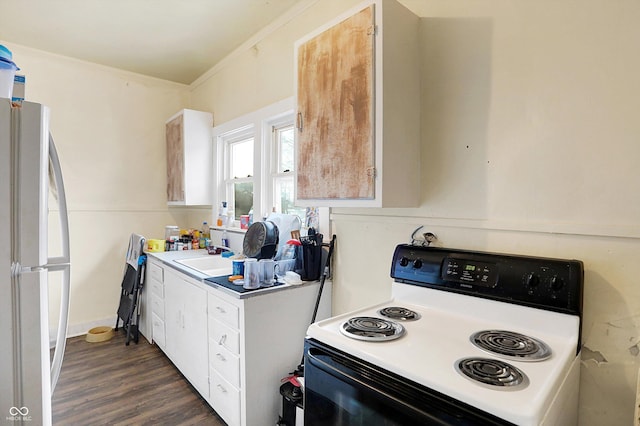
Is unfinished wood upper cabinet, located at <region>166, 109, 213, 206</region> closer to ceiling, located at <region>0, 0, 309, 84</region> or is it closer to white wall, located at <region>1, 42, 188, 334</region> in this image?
white wall, located at <region>1, 42, 188, 334</region>

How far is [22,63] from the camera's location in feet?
9.87

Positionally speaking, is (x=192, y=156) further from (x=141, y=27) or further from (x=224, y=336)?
(x=224, y=336)

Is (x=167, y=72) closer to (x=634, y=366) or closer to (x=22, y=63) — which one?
(x=22, y=63)

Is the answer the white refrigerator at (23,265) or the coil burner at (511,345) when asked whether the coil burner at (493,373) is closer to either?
the coil burner at (511,345)

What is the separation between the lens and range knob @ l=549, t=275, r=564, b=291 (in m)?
1.11

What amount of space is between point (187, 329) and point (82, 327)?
6.06 ft

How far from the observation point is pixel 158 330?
289cm

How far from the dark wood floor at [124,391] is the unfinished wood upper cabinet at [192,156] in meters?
1.51

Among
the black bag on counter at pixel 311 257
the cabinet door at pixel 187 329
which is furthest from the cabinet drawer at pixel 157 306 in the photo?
the black bag on counter at pixel 311 257

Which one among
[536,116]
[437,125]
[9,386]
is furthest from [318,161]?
[9,386]

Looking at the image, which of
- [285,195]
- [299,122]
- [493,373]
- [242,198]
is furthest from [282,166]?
[493,373]

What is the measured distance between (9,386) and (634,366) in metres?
1.99

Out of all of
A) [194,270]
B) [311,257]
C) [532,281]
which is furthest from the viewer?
[194,270]

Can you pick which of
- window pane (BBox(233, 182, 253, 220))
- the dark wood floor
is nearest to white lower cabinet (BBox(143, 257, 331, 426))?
the dark wood floor
